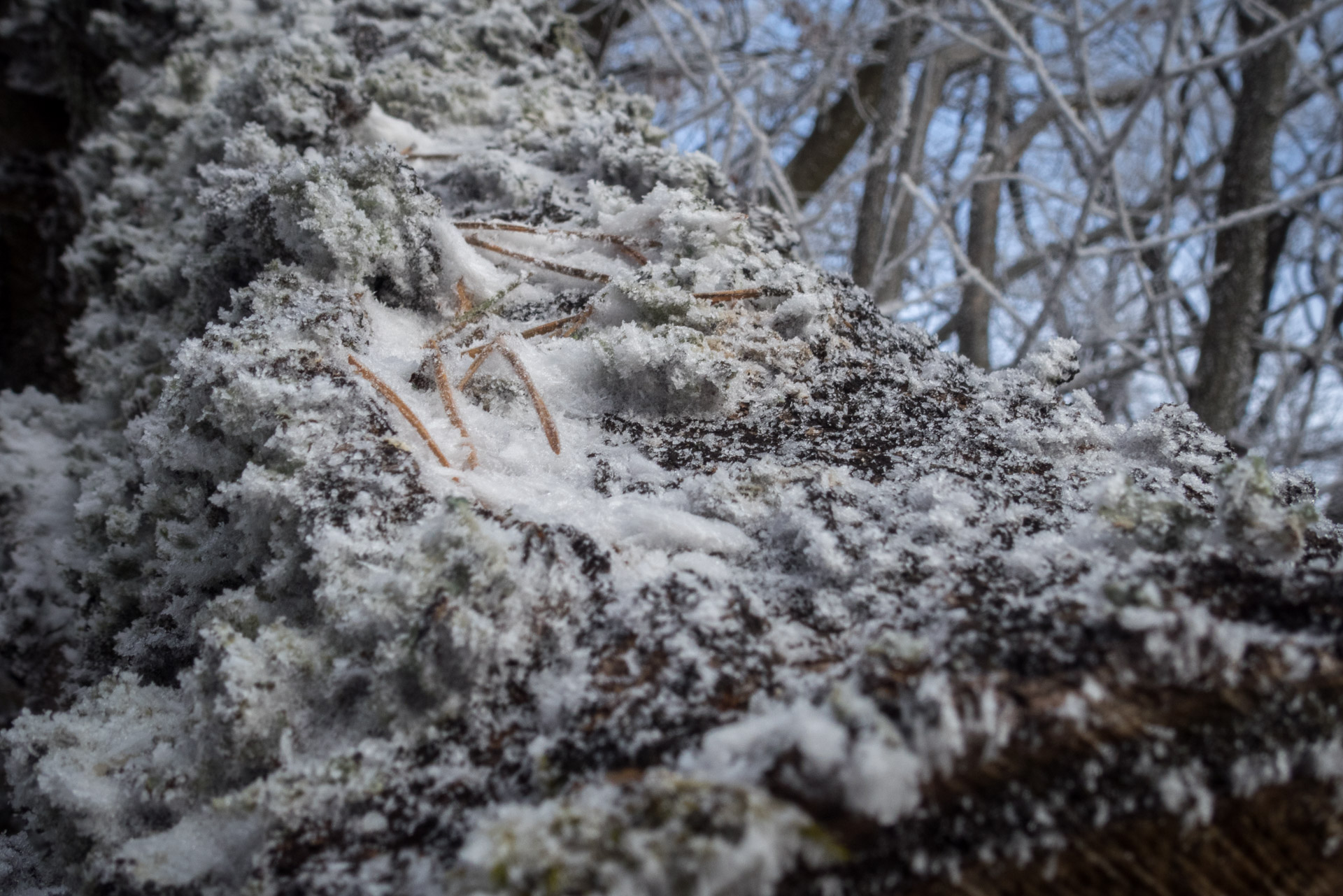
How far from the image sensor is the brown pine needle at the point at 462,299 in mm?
1248

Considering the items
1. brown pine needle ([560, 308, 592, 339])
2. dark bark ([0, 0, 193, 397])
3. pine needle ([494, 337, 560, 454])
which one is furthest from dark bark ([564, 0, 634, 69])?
pine needle ([494, 337, 560, 454])

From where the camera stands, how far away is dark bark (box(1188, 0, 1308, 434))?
11.4 feet

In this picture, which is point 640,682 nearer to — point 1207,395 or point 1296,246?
point 1207,395

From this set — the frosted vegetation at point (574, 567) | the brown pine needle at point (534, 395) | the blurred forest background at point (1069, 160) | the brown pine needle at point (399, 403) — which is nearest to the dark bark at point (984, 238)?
the blurred forest background at point (1069, 160)

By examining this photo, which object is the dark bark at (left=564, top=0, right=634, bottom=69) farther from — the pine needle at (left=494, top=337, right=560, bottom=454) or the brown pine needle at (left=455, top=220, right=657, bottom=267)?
the pine needle at (left=494, top=337, right=560, bottom=454)

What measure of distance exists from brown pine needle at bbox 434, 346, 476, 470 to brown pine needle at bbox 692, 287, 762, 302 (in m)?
0.39

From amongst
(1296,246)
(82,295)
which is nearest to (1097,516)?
(82,295)

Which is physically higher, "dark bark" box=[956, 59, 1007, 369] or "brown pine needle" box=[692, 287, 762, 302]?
"dark bark" box=[956, 59, 1007, 369]

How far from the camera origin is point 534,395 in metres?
1.08

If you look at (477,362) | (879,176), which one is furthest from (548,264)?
(879,176)

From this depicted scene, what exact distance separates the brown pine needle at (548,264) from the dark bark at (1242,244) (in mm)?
3267

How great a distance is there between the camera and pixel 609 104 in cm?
227

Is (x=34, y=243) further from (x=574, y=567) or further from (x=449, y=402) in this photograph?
(x=574, y=567)

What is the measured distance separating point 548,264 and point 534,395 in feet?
1.18
